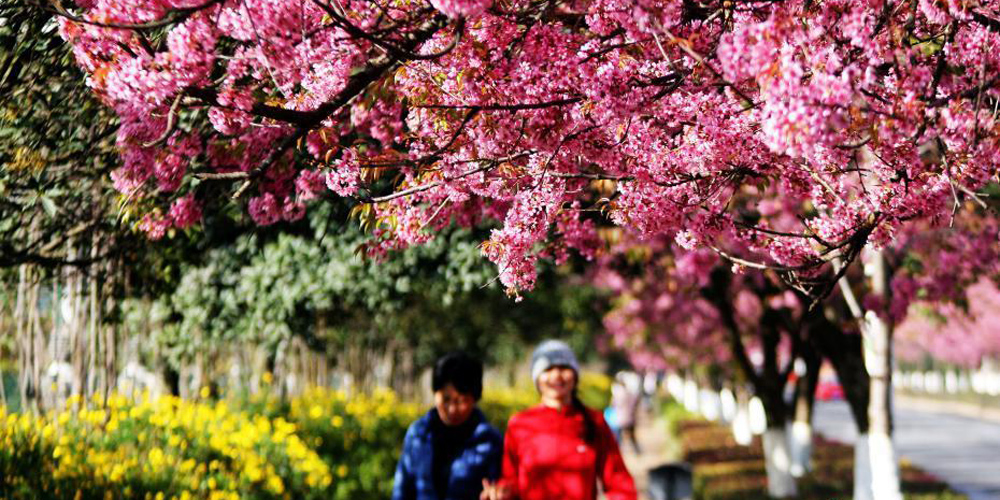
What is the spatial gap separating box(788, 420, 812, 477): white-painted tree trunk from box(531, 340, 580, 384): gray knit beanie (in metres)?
14.9

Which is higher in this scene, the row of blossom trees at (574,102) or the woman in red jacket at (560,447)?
the row of blossom trees at (574,102)

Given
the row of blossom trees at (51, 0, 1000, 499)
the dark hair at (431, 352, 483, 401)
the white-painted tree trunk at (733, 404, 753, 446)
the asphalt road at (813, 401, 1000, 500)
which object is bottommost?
the asphalt road at (813, 401, 1000, 500)

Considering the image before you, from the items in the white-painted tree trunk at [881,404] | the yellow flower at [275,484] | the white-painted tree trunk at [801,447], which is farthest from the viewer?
the white-painted tree trunk at [801,447]

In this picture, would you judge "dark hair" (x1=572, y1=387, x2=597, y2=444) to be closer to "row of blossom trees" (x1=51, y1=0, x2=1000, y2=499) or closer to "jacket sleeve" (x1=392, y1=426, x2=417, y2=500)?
"row of blossom trees" (x1=51, y1=0, x2=1000, y2=499)

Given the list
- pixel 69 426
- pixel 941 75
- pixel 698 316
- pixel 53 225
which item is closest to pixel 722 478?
pixel 698 316

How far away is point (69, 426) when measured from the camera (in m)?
8.94

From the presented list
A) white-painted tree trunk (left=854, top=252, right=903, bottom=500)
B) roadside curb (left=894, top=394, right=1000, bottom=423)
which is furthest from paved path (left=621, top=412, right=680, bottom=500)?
roadside curb (left=894, top=394, right=1000, bottom=423)

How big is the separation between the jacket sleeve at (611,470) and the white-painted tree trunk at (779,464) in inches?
453

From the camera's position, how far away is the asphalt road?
19.9 metres

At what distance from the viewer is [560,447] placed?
17.5ft

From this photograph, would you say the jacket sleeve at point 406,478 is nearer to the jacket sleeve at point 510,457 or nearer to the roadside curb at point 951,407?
the jacket sleeve at point 510,457

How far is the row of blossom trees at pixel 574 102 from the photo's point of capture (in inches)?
150

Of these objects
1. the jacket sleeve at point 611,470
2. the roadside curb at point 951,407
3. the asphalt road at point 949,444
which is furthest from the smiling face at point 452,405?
the roadside curb at point 951,407

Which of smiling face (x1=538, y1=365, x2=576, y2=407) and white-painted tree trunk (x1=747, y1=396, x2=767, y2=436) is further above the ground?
smiling face (x1=538, y1=365, x2=576, y2=407)
